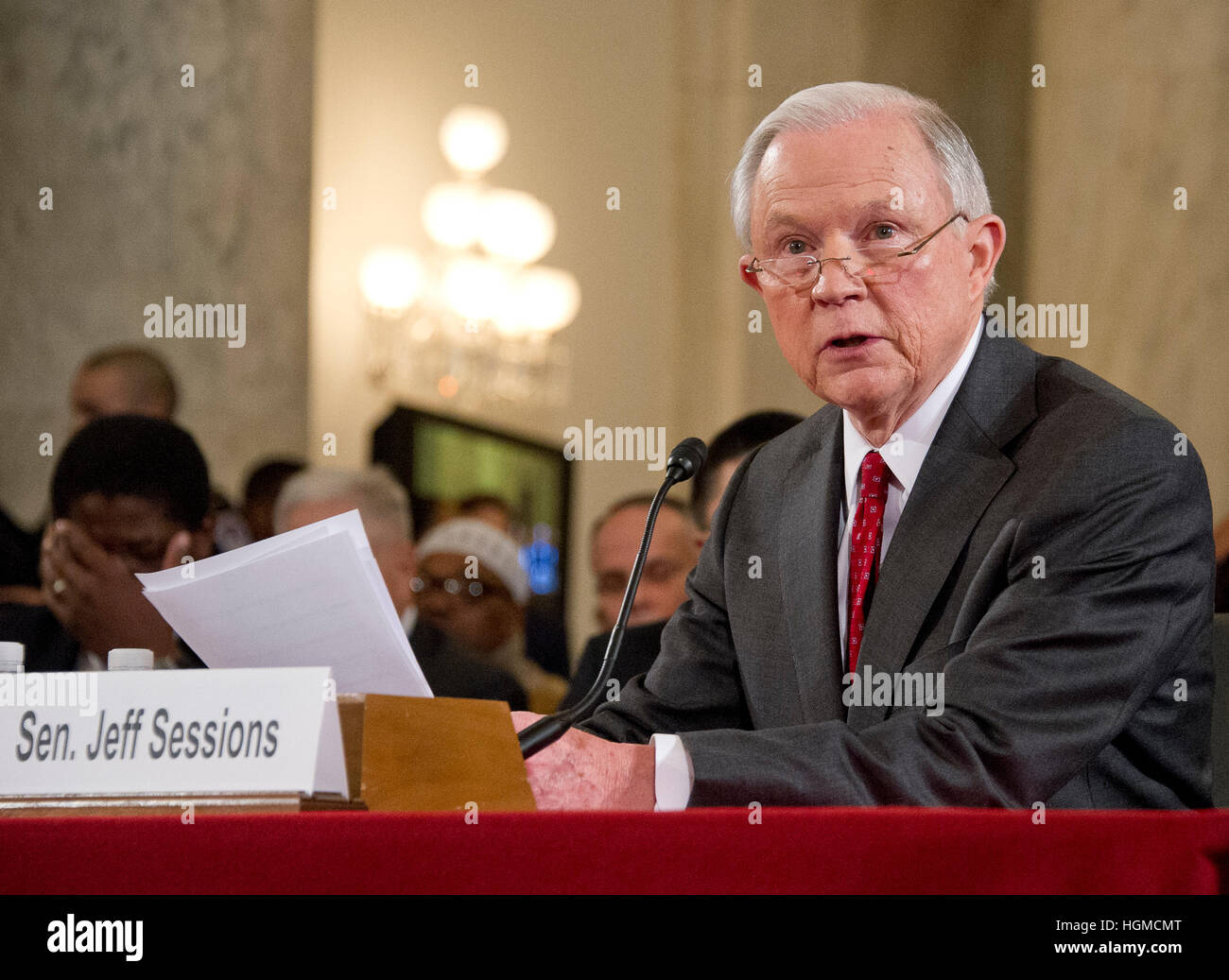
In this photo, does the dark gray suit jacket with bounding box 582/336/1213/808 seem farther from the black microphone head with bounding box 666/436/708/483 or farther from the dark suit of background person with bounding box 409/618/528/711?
the dark suit of background person with bounding box 409/618/528/711

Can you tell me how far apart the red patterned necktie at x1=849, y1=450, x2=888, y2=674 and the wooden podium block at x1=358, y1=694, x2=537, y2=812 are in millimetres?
619

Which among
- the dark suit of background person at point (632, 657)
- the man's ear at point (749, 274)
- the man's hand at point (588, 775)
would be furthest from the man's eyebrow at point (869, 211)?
the dark suit of background person at point (632, 657)

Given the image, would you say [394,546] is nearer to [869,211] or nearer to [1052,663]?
[869,211]

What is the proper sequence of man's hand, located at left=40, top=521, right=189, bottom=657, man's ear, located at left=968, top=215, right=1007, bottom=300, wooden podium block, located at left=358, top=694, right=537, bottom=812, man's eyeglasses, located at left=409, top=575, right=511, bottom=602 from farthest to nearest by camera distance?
man's eyeglasses, located at left=409, top=575, right=511, bottom=602, man's hand, located at left=40, top=521, right=189, bottom=657, man's ear, located at left=968, top=215, right=1007, bottom=300, wooden podium block, located at left=358, top=694, right=537, bottom=812

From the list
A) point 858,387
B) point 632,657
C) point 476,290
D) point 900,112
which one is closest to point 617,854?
point 858,387

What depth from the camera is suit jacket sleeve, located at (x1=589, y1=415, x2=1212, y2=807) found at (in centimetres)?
141

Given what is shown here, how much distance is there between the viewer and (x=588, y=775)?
141 centimetres

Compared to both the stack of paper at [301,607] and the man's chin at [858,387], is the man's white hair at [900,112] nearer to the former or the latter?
the man's chin at [858,387]

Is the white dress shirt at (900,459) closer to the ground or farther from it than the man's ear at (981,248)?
closer to the ground

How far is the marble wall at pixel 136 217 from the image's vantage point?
19.6ft

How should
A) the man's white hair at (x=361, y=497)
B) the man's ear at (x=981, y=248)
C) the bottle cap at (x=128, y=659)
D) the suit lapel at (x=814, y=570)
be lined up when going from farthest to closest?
the man's white hair at (x=361, y=497), the man's ear at (x=981, y=248), the suit lapel at (x=814, y=570), the bottle cap at (x=128, y=659)

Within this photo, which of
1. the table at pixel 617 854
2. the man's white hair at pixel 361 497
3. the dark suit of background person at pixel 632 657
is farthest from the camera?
the man's white hair at pixel 361 497

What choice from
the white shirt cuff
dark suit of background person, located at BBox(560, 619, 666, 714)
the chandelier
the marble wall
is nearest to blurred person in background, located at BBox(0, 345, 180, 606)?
the marble wall

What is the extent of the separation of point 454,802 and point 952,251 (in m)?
1.05
